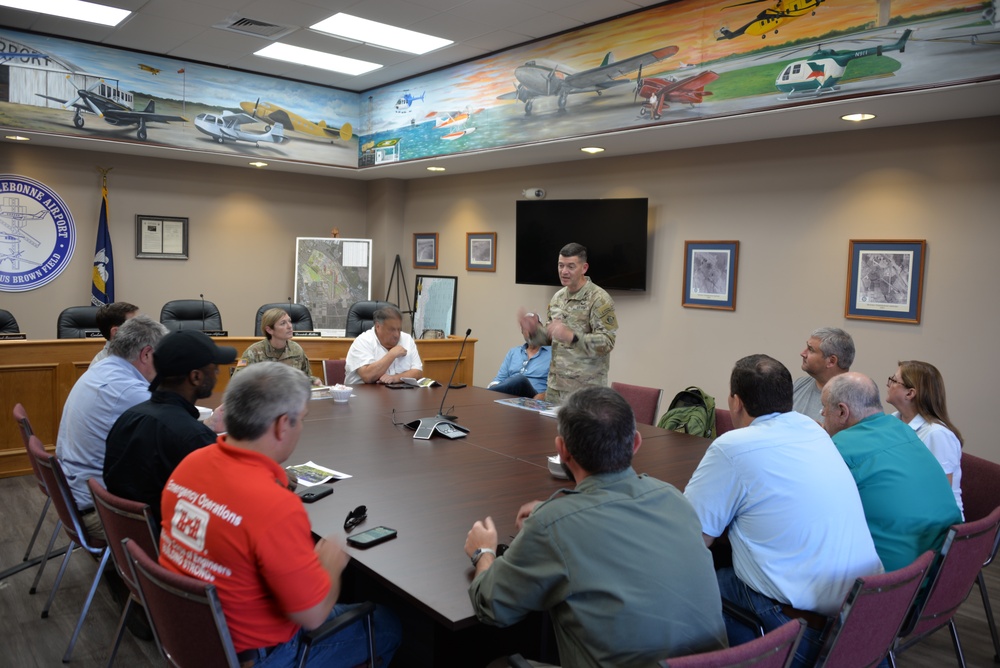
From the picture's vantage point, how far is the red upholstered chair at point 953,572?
86.7 inches

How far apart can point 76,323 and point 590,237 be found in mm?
4423

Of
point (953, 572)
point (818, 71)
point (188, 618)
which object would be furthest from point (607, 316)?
point (188, 618)

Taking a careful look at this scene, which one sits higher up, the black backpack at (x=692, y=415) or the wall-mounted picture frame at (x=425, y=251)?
the wall-mounted picture frame at (x=425, y=251)

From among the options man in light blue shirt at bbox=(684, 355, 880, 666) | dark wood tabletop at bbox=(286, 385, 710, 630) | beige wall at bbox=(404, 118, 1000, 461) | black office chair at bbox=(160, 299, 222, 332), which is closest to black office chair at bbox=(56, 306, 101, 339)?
black office chair at bbox=(160, 299, 222, 332)

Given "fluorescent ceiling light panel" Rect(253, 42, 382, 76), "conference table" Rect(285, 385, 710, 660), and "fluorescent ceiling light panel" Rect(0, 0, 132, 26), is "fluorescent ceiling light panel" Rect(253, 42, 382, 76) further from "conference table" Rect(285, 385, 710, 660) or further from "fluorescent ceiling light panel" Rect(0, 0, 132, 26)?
"conference table" Rect(285, 385, 710, 660)

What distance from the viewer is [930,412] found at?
3.06 m

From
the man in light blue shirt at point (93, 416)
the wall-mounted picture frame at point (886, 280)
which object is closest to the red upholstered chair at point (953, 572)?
the wall-mounted picture frame at point (886, 280)

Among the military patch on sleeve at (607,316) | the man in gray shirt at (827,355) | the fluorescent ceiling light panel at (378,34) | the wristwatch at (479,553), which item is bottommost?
the wristwatch at (479,553)

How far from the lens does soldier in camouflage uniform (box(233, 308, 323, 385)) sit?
466cm

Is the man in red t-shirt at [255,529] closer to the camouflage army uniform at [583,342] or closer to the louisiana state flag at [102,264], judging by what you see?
the camouflage army uniform at [583,342]

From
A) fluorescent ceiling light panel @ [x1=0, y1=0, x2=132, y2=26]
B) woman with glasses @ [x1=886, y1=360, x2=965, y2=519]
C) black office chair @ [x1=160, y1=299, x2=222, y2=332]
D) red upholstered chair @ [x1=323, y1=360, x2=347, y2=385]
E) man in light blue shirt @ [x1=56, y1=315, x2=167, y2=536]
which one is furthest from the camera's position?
black office chair @ [x1=160, y1=299, x2=222, y2=332]

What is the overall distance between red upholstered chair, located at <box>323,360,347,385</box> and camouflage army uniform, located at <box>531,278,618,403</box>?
1499mm

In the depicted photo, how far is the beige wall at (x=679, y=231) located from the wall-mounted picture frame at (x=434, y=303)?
13 centimetres

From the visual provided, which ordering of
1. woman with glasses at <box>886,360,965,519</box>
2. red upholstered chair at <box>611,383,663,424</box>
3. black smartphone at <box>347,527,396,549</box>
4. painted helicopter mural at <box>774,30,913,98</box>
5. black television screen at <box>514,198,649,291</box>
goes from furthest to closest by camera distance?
black television screen at <box>514,198,649,291</box>
red upholstered chair at <box>611,383,663,424</box>
painted helicopter mural at <box>774,30,913,98</box>
woman with glasses at <box>886,360,965,519</box>
black smartphone at <box>347,527,396,549</box>
